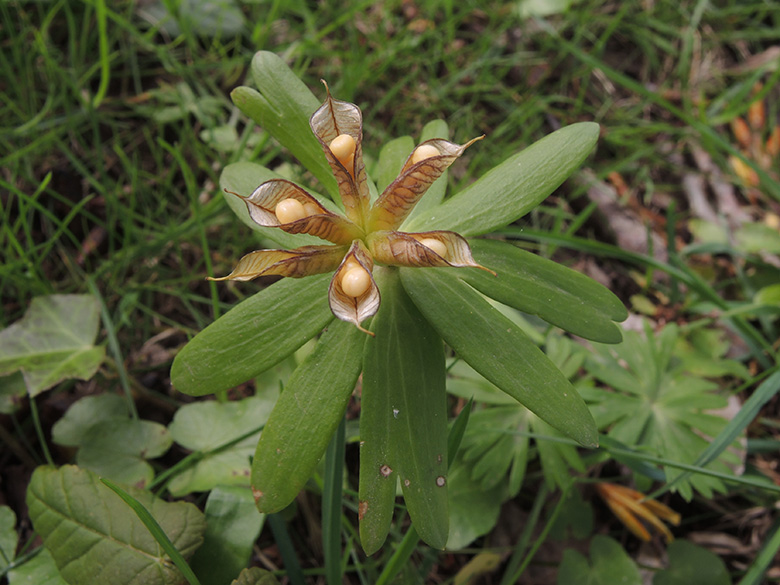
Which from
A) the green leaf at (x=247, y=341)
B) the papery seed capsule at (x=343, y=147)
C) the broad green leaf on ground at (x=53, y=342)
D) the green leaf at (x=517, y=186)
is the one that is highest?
the papery seed capsule at (x=343, y=147)

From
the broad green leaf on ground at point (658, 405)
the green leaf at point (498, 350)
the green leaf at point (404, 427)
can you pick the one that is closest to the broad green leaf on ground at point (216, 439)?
the green leaf at point (404, 427)

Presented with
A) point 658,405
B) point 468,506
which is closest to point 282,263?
point 468,506

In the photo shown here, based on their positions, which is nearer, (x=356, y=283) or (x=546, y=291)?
(x=356, y=283)

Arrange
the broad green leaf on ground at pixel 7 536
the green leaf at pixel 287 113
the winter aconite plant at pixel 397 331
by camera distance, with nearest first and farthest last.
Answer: the winter aconite plant at pixel 397 331, the green leaf at pixel 287 113, the broad green leaf on ground at pixel 7 536

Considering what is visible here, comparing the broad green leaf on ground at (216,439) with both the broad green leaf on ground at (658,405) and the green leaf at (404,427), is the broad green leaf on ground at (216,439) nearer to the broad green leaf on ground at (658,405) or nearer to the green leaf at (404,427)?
the green leaf at (404,427)

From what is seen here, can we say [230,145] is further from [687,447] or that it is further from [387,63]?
[687,447]

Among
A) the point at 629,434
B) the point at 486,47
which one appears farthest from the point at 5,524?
the point at 486,47

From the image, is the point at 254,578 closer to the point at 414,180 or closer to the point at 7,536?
the point at 7,536
